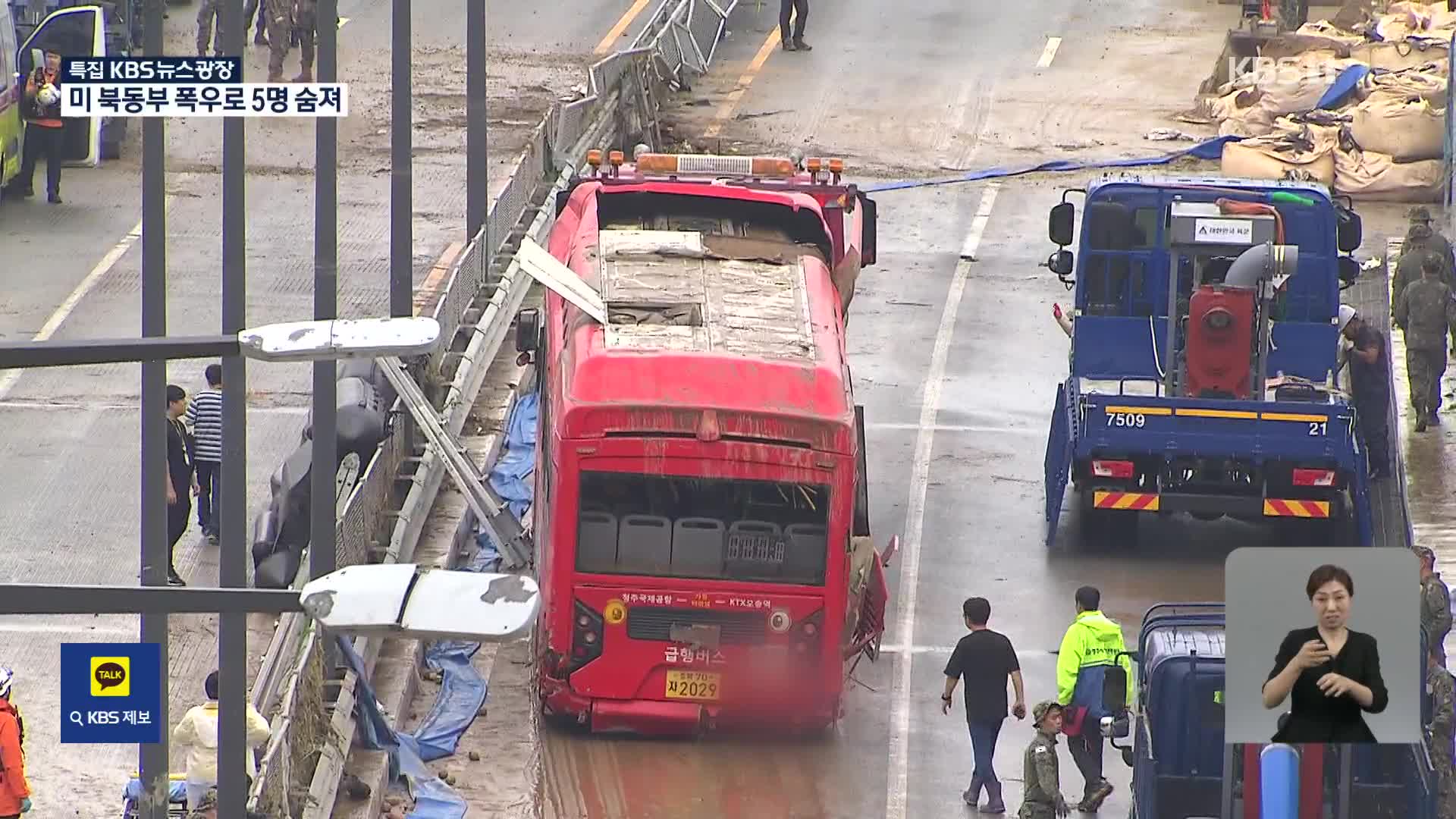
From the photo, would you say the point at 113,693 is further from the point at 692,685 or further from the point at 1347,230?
the point at 1347,230

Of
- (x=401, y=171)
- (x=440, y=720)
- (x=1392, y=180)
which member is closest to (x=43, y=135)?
(x=401, y=171)

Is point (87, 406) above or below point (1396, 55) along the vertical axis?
below

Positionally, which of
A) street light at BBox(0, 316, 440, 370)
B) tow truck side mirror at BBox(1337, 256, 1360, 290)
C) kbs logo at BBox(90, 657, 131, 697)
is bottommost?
kbs logo at BBox(90, 657, 131, 697)

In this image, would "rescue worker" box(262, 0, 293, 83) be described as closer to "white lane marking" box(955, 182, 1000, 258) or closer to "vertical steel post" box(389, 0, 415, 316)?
"white lane marking" box(955, 182, 1000, 258)

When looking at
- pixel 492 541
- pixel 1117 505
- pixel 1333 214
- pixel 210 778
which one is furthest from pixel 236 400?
pixel 1333 214

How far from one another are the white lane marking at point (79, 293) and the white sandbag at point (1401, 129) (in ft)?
50.0

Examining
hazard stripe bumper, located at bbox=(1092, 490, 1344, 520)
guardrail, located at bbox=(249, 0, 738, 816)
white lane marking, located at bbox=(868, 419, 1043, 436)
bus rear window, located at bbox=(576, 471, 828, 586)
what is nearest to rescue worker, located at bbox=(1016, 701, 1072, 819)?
bus rear window, located at bbox=(576, 471, 828, 586)

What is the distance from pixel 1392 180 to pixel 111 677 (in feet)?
85.5

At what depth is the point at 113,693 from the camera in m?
13.2

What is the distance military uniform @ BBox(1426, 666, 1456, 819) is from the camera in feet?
50.7

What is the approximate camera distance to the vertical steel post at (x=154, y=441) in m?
13.0

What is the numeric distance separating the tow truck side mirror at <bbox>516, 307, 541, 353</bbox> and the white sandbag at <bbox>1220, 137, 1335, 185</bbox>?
16.0m

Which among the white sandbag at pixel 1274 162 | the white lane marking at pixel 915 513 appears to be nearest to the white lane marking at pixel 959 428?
the white lane marking at pixel 915 513

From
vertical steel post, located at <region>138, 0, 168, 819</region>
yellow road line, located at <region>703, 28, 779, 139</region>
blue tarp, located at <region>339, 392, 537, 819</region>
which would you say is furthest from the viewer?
yellow road line, located at <region>703, 28, 779, 139</region>
